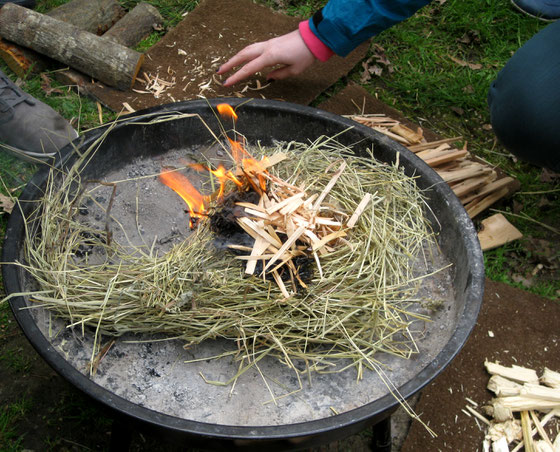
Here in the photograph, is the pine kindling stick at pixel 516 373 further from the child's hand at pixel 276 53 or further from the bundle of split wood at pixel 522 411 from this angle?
the child's hand at pixel 276 53

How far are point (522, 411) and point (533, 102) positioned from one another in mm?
1529

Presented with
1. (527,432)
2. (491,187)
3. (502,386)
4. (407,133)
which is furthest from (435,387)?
(407,133)

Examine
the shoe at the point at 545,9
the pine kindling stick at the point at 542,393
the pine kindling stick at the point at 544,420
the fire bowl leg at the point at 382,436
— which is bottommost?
the pine kindling stick at the point at 544,420

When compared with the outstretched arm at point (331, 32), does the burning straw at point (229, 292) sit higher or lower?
lower

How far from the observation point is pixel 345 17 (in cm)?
270

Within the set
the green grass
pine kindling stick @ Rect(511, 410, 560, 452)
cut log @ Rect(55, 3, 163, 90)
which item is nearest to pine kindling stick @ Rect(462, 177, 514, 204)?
pine kindling stick @ Rect(511, 410, 560, 452)

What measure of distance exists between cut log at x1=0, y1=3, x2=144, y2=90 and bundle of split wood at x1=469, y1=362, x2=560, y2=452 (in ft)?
9.75

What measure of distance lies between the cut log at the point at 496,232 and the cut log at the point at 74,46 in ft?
8.27

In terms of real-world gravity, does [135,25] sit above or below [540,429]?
above

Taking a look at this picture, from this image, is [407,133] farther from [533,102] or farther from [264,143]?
[264,143]

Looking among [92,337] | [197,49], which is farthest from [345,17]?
[92,337]

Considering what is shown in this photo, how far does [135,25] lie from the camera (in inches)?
167

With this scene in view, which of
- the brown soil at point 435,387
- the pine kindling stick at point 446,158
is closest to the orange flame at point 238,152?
the brown soil at point 435,387

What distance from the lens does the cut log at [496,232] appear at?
3.27 meters
